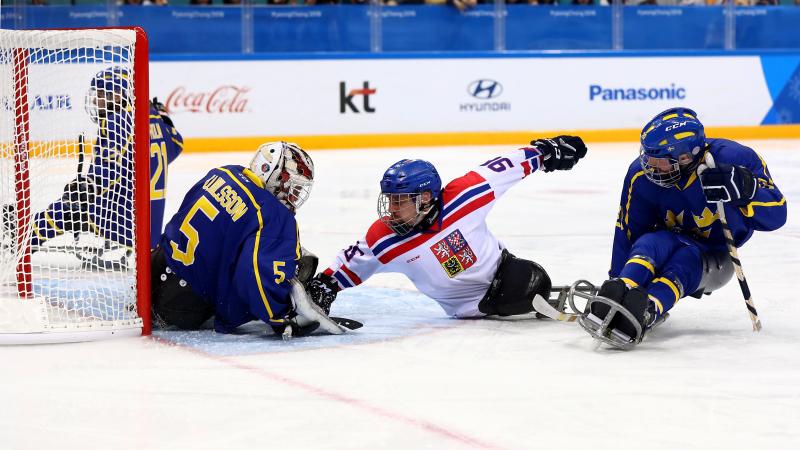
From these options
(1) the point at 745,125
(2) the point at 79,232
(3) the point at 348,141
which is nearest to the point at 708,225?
(2) the point at 79,232

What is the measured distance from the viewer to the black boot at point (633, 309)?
3.40m

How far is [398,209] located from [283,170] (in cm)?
40

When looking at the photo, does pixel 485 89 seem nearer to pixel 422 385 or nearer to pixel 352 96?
pixel 352 96

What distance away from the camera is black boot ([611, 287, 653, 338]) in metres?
3.40

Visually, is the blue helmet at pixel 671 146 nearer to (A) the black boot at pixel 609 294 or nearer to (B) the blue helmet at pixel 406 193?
(A) the black boot at pixel 609 294

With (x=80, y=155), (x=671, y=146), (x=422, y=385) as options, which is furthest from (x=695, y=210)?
(x=80, y=155)

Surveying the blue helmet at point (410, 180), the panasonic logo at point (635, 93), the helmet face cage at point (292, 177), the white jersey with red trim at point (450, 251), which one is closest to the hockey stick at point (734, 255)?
the white jersey with red trim at point (450, 251)

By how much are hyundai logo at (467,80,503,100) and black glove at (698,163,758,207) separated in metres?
8.59

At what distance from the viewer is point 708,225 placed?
3.78 m

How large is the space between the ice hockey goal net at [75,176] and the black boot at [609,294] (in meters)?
1.46

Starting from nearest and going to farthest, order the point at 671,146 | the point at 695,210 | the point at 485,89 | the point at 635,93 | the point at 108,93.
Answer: the point at 671,146, the point at 695,210, the point at 108,93, the point at 485,89, the point at 635,93

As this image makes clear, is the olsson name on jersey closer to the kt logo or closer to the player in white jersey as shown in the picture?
the player in white jersey

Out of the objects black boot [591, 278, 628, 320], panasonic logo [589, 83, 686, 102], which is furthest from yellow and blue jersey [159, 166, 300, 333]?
panasonic logo [589, 83, 686, 102]

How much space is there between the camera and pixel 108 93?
423 cm
